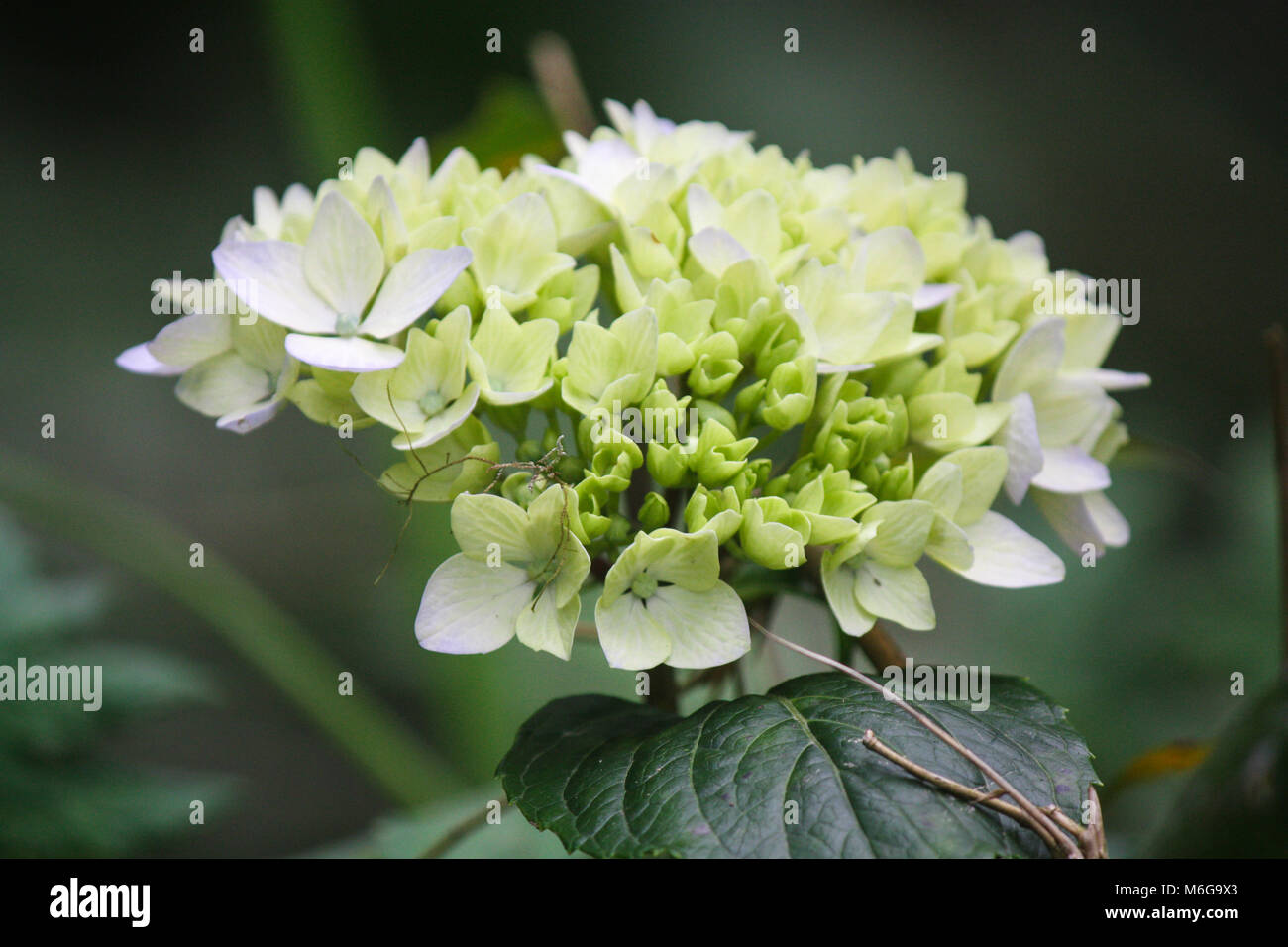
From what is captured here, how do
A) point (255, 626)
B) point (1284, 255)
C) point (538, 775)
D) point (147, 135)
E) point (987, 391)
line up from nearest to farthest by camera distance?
point (538, 775), point (987, 391), point (255, 626), point (1284, 255), point (147, 135)

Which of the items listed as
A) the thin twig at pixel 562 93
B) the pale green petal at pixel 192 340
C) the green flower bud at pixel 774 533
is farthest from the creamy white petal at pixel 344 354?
the thin twig at pixel 562 93

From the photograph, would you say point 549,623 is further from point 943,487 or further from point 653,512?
point 943,487

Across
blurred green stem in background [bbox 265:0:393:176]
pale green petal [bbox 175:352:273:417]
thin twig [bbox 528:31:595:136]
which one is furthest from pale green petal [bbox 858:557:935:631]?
blurred green stem in background [bbox 265:0:393:176]

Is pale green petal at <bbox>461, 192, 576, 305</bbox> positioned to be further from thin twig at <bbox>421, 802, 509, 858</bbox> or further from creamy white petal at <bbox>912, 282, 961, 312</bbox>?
thin twig at <bbox>421, 802, 509, 858</bbox>

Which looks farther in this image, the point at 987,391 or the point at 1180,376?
the point at 1180,376

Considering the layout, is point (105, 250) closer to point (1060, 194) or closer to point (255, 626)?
point (255, 626)

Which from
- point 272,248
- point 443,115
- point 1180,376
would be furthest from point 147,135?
point 1180,376

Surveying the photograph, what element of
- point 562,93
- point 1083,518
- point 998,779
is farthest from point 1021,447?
point 562,93
